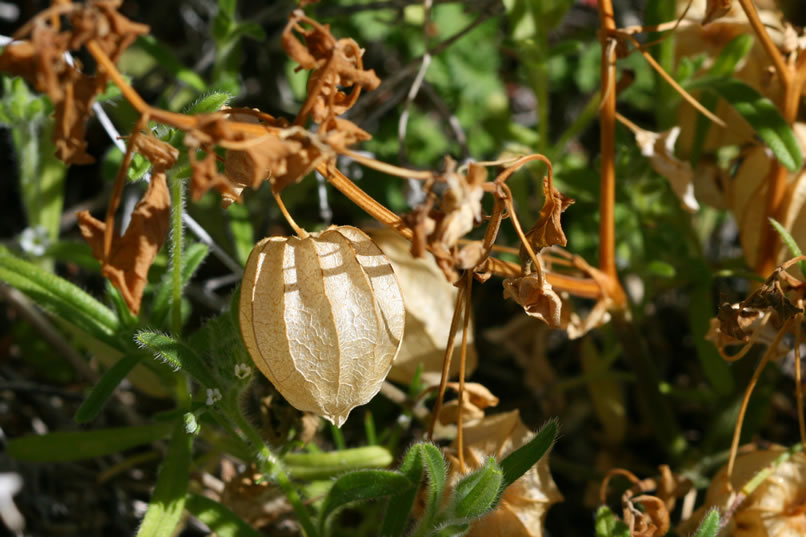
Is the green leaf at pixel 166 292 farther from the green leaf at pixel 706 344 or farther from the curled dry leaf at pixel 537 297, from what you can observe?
the green leaf at pixel 706 344

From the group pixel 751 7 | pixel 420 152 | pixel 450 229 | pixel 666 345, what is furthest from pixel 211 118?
pixel 666 345

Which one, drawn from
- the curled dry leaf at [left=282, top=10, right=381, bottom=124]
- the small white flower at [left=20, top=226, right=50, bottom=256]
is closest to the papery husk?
the curled dry leaf at [left=282, top=10, right=381, bottom=124]

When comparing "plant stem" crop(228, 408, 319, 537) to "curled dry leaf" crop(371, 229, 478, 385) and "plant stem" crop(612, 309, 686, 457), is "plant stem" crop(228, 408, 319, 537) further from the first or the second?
"plant stem" crop(612, 309, 686, 457)

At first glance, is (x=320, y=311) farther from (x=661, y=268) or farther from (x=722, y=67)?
(x=722, y=67)

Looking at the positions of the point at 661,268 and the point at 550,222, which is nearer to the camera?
the point at 550,222

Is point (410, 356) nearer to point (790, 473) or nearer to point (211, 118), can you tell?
point (790, 473)

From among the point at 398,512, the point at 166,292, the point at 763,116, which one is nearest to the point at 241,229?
the point at 166,292

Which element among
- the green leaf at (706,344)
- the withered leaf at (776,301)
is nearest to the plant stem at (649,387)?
the green leaf at (706,344)
